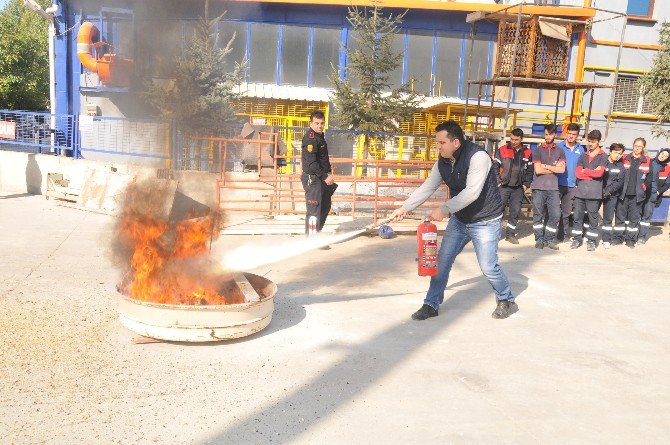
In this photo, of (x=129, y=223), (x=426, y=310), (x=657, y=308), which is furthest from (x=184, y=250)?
(x=657, y=308)

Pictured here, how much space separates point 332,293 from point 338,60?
55.3 ft

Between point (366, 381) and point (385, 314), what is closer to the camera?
point (366, 381)

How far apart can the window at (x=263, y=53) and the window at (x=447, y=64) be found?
650 cm

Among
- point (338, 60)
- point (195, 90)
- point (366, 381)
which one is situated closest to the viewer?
point (366, 381)

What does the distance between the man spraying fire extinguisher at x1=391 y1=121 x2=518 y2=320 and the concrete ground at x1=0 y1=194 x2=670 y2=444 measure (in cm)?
30

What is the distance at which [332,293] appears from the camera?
6227 millimetres

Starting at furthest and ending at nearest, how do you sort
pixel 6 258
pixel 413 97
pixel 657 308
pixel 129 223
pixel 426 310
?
pixel 413 97 < pixel 6 258 < pixel 657 308 < pixel 426 310 < pixel 129 223

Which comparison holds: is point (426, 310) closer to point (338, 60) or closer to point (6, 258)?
point (6, 258)

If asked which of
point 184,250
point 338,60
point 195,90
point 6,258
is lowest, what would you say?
point 6,258

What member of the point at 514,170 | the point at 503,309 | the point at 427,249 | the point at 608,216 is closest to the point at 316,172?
the point at 427,249

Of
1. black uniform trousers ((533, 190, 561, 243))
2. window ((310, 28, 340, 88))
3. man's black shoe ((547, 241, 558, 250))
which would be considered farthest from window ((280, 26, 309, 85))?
man's black shoe ((547, 241, 558, 250))

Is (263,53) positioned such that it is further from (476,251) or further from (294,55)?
(476,251)

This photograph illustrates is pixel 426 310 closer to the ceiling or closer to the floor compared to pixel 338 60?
closer to the floor

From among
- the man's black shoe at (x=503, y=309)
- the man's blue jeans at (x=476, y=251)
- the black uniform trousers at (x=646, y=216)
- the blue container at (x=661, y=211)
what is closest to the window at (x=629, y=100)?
the blue container at (x=661, y=211)
